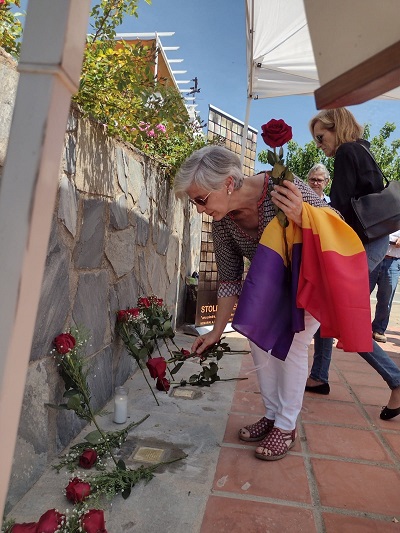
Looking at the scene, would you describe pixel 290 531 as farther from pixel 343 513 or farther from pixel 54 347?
pixel 54 347

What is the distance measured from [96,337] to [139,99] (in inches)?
47.5

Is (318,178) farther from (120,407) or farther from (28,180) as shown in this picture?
(28,180)

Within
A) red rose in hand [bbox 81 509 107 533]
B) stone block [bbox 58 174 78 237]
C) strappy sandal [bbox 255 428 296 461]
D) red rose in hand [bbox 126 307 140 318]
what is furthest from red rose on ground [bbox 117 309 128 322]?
red rose in hand [bbox 81 509 107 533]

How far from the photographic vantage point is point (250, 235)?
190 centimetres

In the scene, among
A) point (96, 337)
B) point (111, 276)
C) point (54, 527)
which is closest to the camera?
point (54, 527)

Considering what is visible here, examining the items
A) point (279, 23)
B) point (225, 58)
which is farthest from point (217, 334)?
point (279, 23)

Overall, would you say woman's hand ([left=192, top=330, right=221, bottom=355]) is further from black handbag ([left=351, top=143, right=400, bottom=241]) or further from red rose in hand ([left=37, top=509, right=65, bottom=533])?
red rose in hand ([left=37, top=509, right=65, bottom=533])

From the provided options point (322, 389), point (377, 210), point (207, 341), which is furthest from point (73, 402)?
point (322, 389)

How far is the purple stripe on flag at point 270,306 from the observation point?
64.2 inches

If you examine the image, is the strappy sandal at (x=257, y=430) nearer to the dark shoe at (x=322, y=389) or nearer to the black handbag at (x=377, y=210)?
the dark shoe at (x=322, y=389)

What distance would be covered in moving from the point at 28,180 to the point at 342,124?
2044mm

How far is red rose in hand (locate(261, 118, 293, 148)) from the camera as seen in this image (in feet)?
4.99

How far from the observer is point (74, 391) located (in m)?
1.62

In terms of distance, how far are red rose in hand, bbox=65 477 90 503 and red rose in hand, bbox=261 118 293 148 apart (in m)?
1.21
